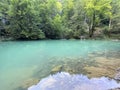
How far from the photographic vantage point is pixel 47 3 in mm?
34562

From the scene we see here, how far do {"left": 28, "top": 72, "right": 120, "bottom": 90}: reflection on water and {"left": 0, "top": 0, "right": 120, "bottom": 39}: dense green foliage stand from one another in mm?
23375

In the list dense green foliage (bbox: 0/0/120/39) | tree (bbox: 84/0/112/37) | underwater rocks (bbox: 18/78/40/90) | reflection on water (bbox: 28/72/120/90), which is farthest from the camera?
tree (bbox: 84/0/112/37)

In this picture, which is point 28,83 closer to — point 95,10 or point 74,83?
point 74,83

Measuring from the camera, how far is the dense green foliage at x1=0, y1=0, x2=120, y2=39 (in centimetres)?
3200

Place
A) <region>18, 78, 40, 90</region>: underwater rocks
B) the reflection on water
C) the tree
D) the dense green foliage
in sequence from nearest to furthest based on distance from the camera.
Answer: the reflection on water, <region>18, 78, 40, 90</region>: underwater rocks, the dense green foliage, the tree

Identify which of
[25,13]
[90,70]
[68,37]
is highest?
[25,13]

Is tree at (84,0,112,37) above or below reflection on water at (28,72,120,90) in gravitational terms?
above

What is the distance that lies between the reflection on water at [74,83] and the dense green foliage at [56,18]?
23375mm

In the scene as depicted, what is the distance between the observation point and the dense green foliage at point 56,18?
32.0m

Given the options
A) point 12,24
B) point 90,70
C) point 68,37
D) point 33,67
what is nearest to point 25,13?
point 12,24

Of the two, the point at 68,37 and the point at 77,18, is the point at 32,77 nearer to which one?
the point at 68,37

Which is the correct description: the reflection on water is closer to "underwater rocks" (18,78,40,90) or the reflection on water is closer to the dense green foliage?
"underwater rocks" (18,78,40,90)

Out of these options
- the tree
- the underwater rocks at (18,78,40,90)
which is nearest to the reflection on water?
the underwater rocks at (18,78,40,90)

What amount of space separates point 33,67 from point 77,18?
24970 mm
